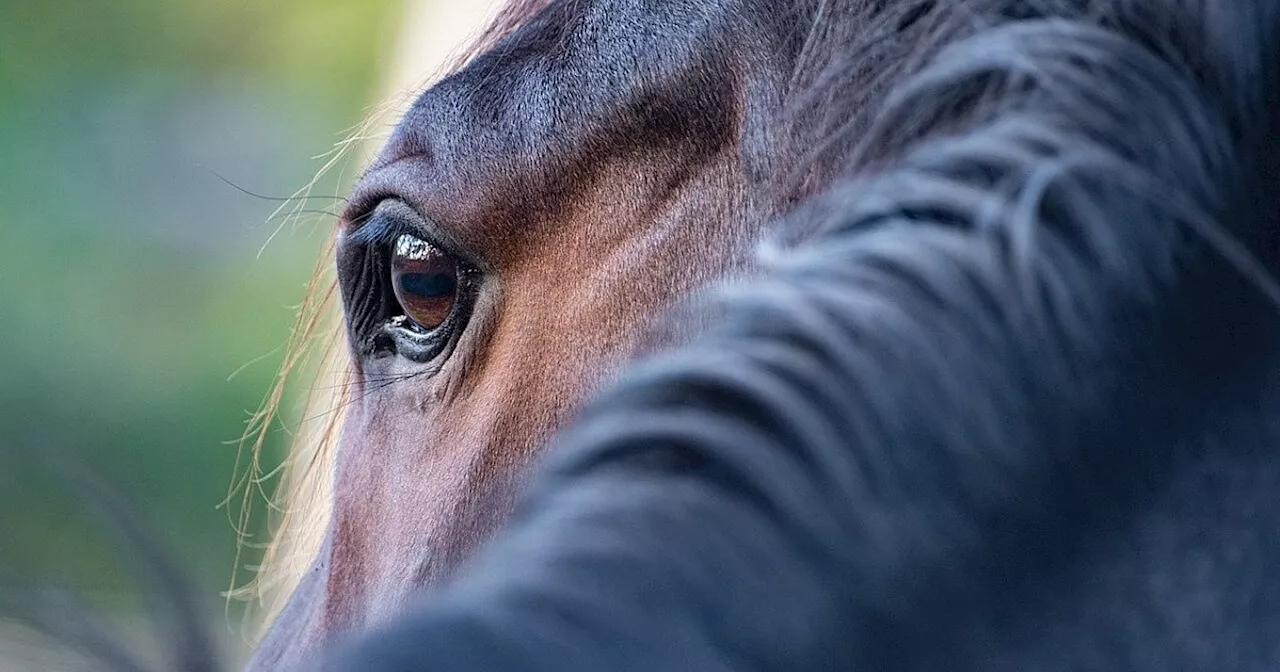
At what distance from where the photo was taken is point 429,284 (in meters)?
1.62

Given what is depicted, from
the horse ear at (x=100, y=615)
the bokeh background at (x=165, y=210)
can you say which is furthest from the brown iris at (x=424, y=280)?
the bokeh background at (x=165, y=210)

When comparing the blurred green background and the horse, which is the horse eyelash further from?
the blurred green background

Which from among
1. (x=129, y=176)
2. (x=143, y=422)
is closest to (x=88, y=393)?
(x=143, y=422)

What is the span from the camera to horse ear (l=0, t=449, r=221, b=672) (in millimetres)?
986

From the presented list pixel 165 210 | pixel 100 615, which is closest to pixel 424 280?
pixel 100 615

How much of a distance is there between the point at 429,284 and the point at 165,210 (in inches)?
501

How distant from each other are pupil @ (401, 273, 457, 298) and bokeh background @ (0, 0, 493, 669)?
6.58 m

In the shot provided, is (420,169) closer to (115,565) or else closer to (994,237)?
(115,565)

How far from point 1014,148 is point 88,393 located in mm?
11254

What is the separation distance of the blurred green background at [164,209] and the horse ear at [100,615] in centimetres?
775

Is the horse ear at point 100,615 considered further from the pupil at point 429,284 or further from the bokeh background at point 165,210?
the bokeh background at point 165,210

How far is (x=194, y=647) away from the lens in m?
0.99

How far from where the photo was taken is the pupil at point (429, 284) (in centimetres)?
159

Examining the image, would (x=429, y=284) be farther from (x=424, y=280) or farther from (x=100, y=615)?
(x=100, y=615)
